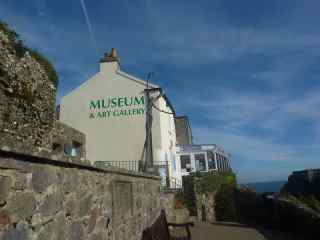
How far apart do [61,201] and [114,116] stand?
1555 centimetres

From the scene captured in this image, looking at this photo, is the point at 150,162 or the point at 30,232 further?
the point at 150,162

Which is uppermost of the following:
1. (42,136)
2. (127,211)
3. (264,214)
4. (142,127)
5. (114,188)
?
(142,127)

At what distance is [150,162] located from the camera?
16.4 m

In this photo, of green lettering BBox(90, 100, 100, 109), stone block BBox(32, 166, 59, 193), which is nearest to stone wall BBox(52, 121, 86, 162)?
stone block BBox(32, 166, 59, 193)

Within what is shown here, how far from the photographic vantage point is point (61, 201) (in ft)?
9.37

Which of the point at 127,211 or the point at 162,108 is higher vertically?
the point at 162,108

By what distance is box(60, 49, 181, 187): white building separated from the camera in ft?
57.6

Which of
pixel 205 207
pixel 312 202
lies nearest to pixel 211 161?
pixel 205 207

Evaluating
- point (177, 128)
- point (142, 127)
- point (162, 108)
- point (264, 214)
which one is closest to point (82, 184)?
point (264, 214)

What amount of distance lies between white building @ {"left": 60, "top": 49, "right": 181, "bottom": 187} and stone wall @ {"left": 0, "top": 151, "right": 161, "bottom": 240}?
1223cm

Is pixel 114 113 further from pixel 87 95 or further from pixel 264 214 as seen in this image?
pixel 264 214

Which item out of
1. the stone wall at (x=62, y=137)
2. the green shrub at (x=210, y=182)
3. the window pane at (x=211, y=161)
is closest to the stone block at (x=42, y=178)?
the stone wall at (x=62, y=137)

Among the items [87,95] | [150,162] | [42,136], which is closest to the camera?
[42,136]

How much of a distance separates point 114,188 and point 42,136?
260cm
